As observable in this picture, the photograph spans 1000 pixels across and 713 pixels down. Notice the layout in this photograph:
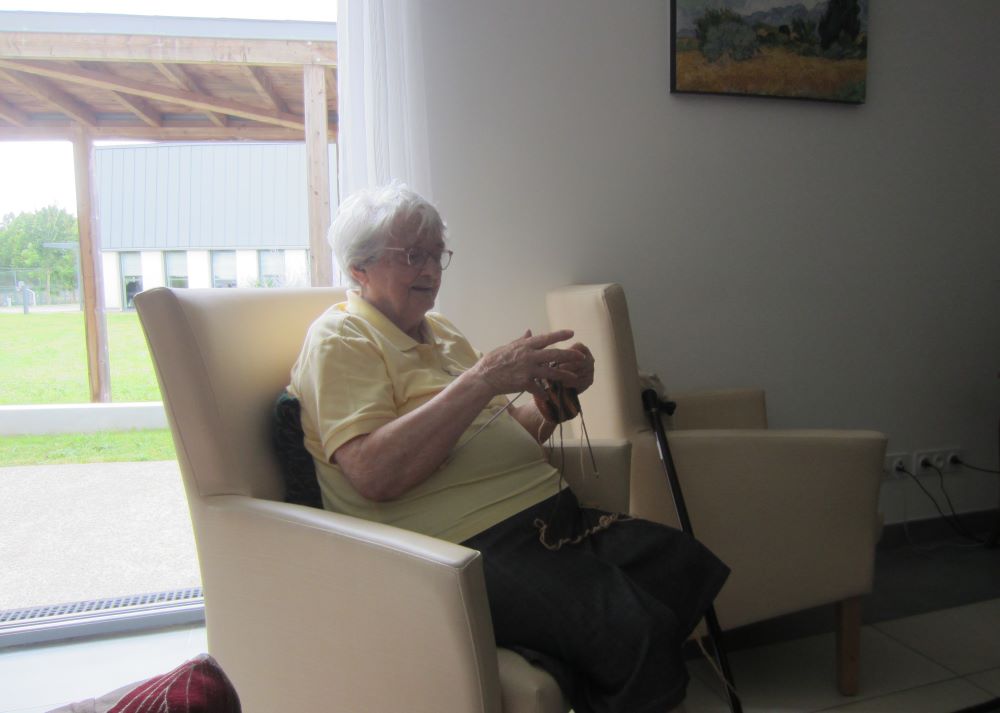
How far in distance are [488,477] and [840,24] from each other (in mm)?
1922

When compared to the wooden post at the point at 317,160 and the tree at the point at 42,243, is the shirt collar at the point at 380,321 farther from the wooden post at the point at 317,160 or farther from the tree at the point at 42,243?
the tree at the point at 42,243

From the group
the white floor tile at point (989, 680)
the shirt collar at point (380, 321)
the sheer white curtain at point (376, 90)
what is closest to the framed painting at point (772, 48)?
the sheer white curtain at point (376, 90)

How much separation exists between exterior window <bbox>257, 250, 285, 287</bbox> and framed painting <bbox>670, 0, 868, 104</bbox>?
160cm

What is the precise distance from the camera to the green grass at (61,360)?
271cm

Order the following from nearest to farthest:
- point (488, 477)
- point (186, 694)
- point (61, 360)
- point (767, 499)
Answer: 1. point (186, 694)
2. point (488, 477)
3. point (767, 499)
4. point (61, 360)

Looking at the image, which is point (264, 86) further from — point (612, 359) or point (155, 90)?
point (612, 359)

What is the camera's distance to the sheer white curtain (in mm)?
1849

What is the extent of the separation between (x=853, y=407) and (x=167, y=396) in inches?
84.2

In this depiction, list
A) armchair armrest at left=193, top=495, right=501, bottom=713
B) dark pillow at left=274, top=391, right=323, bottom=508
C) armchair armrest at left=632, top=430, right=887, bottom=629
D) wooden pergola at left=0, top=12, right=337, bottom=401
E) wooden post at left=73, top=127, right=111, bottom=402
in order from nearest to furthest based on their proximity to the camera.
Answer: armchair armrest at left=193, top=495, right=501, bottom=713 < dark pillow at left=274, top=391, right=323, bottom=508 < armchair armrest at left=632, top=430, right=887, bottom=629 < wooden pergola at left=0, top=12, right=337, bottom=401 < wooden post at left=73, top=127, right=111, bottom=402

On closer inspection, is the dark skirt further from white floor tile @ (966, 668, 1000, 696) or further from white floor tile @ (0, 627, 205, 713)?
white floor tile @ (0, 627, 205, 713)

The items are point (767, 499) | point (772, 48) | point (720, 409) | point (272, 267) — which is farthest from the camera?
point (272, 267)

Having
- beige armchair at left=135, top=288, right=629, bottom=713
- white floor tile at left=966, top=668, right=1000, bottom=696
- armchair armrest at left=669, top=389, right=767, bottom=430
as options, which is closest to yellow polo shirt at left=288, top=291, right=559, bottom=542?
beige armchair at left=135, top=288, right=629, bottom=713

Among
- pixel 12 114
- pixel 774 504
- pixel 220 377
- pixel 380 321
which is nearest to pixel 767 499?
pixel 774 504

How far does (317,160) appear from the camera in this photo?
2.40 metres
